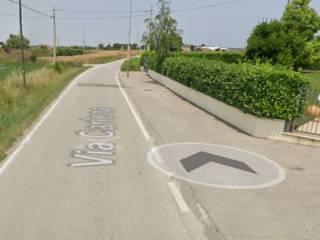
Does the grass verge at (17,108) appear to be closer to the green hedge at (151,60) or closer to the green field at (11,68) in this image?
the green field at (11,68)

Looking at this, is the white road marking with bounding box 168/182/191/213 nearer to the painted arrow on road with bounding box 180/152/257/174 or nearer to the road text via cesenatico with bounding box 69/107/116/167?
the painted arrow on road with bounding box 180/152/257/174

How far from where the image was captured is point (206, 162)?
6809mm

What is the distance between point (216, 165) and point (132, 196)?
7.80 feet

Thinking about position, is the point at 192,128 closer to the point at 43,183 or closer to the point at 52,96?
the point at 43,183

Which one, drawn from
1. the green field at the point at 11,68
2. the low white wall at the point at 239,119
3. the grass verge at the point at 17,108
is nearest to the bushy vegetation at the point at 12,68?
the green field at the point at 11,68

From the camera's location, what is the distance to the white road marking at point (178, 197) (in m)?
4.62

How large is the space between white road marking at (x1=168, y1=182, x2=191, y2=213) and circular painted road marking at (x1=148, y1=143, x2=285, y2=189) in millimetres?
430

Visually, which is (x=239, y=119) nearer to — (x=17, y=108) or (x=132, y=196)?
(x=132, y=196)

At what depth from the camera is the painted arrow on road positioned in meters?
6.48

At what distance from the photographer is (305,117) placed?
10.0 metres

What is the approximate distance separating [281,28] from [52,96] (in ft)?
63.4

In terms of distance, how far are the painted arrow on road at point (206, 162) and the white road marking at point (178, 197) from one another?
2.99 feet

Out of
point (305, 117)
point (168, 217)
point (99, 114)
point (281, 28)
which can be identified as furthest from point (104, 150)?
point (281, 28)

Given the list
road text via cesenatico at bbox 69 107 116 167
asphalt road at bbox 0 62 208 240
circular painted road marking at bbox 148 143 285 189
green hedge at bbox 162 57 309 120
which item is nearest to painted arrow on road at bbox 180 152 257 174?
circular painted road marking at bbox 148 143 285 189
